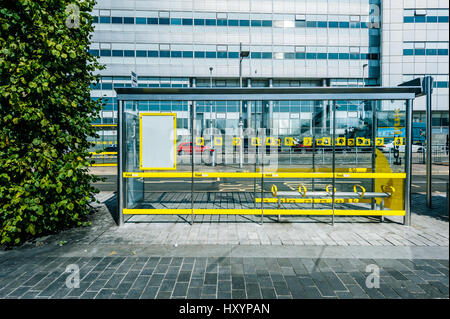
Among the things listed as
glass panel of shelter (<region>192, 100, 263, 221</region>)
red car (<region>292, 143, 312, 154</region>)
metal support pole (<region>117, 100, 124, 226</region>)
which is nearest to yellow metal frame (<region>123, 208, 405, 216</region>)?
glass panel of shelter (<region>192, 100, 263, 221</region>)

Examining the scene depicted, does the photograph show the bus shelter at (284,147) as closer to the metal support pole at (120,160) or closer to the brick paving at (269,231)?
the metal support pole at (120,160)

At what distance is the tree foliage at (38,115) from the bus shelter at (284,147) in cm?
98

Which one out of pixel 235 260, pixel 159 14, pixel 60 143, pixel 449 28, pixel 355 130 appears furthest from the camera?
pixel 159 14

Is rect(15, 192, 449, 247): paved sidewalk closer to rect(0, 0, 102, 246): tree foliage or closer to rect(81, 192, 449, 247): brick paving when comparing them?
rect(81, 192, 449, 247): brick paving

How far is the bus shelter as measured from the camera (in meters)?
5.69

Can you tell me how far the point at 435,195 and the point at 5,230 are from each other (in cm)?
1104

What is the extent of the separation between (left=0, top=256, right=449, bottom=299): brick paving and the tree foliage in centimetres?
98

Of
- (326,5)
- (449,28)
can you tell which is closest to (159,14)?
(326,5)

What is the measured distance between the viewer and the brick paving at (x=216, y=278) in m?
3.26

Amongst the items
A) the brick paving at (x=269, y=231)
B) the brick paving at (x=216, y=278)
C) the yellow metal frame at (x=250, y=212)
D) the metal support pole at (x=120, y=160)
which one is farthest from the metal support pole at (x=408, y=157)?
the metal support pole at (x=120, y=160)

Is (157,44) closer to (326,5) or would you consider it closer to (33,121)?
(326,5)

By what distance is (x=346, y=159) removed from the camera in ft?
29.3

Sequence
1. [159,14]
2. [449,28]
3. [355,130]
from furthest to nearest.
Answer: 1. [159,14]
2. [355,130]
3. [449,28]

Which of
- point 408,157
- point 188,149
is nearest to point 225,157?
point 188,149
